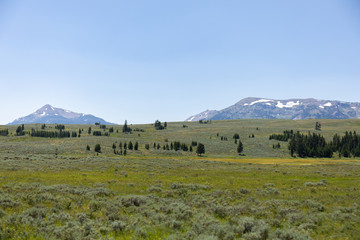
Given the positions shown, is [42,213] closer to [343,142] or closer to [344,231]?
[344,231]

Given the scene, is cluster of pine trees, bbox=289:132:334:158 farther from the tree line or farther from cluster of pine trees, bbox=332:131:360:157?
cluster of pine trees, bbox=332:131:360:157

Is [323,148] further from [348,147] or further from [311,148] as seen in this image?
[348,147]

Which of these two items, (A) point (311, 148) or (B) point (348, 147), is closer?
(B) point (348, 147)

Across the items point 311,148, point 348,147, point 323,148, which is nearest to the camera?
point 323,148

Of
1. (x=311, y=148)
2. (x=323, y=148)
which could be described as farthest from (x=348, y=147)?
→ (x=311, y=148)

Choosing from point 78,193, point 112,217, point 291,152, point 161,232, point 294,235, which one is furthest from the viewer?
point 291,152

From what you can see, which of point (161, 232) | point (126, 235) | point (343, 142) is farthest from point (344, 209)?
point (343, 142)

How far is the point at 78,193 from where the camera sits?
1770 cm

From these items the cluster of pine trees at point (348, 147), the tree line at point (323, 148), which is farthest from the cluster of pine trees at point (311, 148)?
the cluster of pine trees at point (348, 147)

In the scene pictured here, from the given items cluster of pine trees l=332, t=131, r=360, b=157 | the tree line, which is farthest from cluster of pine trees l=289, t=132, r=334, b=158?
cluster of pine trees l=332, t=131, r=360, b=157

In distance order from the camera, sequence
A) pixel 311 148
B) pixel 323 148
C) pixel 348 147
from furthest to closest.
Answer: pixel 311 148, pixel 348 147, pixel 323 148

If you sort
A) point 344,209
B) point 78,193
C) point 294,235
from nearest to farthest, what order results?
point 294,235
point 344,209
point 78,193

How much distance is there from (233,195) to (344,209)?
710 centimetres

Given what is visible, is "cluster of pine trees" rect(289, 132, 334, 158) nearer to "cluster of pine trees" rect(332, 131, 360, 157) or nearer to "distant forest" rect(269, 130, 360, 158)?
"distant forest" rect(269, 130, 360, 158)
